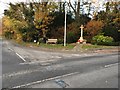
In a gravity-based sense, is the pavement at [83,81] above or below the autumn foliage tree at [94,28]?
below

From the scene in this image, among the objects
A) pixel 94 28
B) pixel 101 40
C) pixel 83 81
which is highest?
pixel 94 28

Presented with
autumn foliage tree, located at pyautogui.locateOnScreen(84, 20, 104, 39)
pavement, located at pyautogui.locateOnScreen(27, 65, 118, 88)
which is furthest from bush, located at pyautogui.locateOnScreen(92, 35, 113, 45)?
pavement, located at pyautogui.locateOnScreen(27, 65, 118, 88)

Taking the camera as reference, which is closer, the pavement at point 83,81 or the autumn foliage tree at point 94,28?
the pavement at point 83,81

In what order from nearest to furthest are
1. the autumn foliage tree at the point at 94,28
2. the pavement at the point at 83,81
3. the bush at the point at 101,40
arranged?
the pavement at the point at 83,81 < the bush at the point at 101,40 < the autumn foliage tree at the point at 94,28

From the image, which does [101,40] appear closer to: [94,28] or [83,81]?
[94,28]

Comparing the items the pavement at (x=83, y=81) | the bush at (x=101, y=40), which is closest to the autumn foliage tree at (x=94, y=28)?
the bush at (x=101, y=40)

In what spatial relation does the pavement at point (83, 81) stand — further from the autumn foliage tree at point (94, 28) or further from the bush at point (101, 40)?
the autumn foliage tree at point (94, 28)

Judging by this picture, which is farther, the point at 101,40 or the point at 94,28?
the point at 94,28

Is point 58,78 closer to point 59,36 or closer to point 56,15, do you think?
point 59,36

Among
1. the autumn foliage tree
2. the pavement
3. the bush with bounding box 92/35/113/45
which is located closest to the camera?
the pavement

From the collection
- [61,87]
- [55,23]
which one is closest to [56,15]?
[55,23]

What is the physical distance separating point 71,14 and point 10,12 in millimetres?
10299

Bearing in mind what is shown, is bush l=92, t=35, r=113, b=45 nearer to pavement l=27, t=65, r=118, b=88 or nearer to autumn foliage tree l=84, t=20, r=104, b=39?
autumn foliage tree l=84, t=20, r=104, b=39

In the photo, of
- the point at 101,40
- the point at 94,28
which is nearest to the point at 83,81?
the point at 101,40
